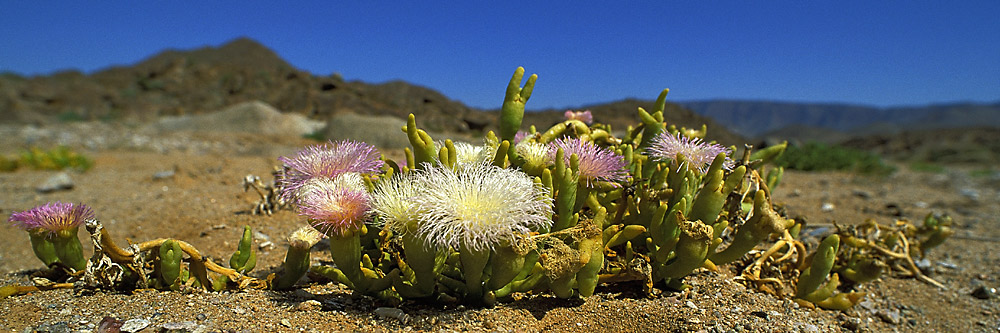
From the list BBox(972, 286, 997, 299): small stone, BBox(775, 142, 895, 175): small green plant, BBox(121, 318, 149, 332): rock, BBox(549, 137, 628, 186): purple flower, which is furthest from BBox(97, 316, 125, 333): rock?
BBox(775, 142, 895, 175): small green plant

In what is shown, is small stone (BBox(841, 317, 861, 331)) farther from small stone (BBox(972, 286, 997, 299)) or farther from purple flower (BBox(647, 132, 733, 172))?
small stone (BBox(972, 286, 997, 299))

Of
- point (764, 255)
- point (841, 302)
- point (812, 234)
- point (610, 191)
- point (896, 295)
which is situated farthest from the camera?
point (812, 234)

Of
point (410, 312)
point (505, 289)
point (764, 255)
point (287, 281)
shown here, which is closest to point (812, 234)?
point (764, 255)

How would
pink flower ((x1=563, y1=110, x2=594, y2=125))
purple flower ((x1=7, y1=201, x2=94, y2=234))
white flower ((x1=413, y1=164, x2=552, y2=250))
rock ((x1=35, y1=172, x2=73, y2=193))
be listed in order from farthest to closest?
rock ((x1=35, y1=172, x2=73, y2=193)), pink flower ((x1=563, y1=110, x2=594, y2=125)), purple flower ((x1=7, y1=201, x2=94, y2=234)), white flower ((x1=413, y1=164, x2=552, y2=250))

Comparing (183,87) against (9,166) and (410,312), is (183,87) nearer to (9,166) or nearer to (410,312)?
(9,166)

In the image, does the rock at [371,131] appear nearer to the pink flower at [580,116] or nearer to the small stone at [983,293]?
the pink flower at [580,116]

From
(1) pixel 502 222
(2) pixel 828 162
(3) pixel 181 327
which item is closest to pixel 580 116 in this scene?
(1) pixel 502 222

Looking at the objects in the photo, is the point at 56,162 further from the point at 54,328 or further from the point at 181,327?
the point at 181,327
